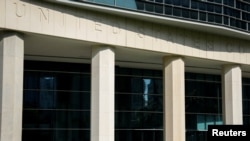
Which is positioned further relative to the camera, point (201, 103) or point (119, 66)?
point (201, 103)

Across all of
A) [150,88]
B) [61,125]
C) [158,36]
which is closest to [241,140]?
[158,36]

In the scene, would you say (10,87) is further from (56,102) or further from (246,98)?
(246,98)

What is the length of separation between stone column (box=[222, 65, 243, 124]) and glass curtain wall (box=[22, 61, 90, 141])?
436 inches

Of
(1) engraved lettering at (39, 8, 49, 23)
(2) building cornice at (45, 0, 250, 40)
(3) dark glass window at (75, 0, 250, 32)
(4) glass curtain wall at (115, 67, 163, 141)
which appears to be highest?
(3) dark glass window at (75, 0, 250, 32)

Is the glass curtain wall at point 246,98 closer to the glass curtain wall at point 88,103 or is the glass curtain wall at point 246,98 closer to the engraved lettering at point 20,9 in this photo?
the glass curtain wall at point 88,103

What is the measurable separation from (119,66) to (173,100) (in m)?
6.77

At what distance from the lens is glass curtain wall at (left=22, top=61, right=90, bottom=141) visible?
36406 mm

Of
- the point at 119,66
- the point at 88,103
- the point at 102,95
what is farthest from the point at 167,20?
the point at 88,103

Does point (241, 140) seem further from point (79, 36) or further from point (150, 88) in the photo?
point (150, 88)

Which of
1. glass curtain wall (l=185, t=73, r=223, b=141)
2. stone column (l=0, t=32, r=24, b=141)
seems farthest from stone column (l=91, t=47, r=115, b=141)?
glass curtain wall (l=185, t=73, r=223, b=141)

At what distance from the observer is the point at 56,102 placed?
123 ft

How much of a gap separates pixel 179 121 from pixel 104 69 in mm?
7498

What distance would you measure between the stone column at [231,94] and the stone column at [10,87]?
18.7 metres

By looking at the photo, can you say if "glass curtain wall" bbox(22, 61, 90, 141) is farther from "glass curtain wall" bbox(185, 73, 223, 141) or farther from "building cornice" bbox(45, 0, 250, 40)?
"glass curtain wall" bbox(185, 73, 223, 141)
